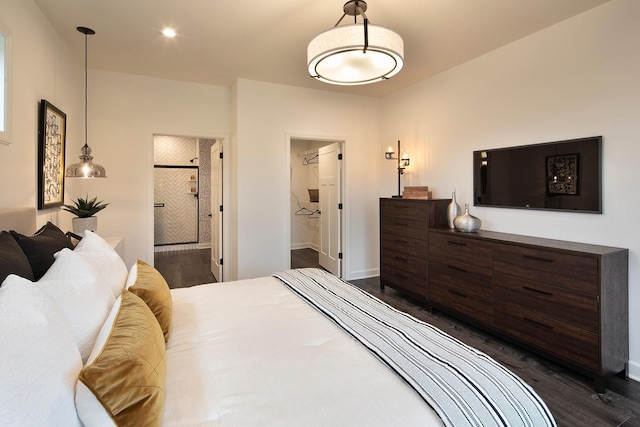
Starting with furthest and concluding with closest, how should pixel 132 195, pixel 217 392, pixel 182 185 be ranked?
pixel 182 185 < pixel 132 195 < pixel 217 392

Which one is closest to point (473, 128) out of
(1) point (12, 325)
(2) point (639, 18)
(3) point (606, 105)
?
(3) point (606, 105)

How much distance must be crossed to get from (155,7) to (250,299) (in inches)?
89.5

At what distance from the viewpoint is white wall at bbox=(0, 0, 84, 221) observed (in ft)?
6.61

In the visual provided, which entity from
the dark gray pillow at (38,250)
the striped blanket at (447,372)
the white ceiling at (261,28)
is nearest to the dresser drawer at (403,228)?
the white ceiling at (261,28)

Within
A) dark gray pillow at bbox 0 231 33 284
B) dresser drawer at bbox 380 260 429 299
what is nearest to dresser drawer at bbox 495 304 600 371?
dresser drawer at bbox 380 260 429 299

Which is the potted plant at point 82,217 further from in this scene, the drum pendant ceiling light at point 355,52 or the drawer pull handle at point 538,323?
the drawer pull handle at point 538,323

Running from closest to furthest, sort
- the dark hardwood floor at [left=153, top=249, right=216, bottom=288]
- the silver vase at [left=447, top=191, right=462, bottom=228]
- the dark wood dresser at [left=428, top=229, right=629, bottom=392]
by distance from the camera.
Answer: the dark wood dresser at [left=428, top=229, right=629, bottom=392]
the silver vase at [left=447, top=191, right=462, bottom=228]
the dark hardwood floor at [left=153, top=249, right=216, bottom=288]

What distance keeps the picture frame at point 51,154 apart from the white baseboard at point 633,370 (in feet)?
14.5

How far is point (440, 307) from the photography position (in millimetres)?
3393

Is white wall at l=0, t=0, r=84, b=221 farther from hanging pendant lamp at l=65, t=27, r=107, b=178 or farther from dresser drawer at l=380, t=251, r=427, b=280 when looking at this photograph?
dresser drawer at l=380, t=251, r=427, b=280

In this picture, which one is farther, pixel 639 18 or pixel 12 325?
pixel 639 18

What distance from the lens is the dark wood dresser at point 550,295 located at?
7.12 ft

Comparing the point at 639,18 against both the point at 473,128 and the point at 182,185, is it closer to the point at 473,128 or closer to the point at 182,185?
the point at 473,128

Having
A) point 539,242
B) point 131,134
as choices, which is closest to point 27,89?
point 131,134
